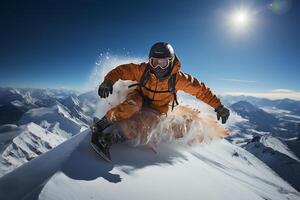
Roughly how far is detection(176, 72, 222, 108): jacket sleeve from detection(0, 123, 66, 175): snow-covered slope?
124m

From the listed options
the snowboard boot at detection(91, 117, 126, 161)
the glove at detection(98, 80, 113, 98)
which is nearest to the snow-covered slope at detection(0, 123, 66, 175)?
the glove at detection(98, 80, 113, 98)

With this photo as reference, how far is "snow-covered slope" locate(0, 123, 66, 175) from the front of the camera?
124969mm

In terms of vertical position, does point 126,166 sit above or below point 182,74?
below

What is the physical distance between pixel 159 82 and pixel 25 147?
164028 millimetres

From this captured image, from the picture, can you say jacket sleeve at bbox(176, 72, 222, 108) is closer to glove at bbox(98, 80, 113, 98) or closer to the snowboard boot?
glove at bbox(98, 80, 113, 98)

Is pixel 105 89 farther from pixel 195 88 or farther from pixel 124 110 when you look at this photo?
pixel 195 88

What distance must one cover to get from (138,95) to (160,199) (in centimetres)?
269

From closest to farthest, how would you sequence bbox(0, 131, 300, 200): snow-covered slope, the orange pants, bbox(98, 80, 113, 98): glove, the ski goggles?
bbox(0, 131, 300, 200): snow-covered slope → the orange pants → bbox(98, 80, 113, 98): glove → the ski goggles

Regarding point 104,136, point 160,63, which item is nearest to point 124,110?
point 104,136

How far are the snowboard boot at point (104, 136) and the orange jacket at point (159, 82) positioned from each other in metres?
1.21

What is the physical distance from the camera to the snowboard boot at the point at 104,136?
13.7 feet

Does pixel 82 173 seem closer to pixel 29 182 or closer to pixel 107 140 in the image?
pixel 29 182

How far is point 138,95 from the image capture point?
18.2ft

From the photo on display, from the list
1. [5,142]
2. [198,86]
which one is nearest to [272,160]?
[5,142]
